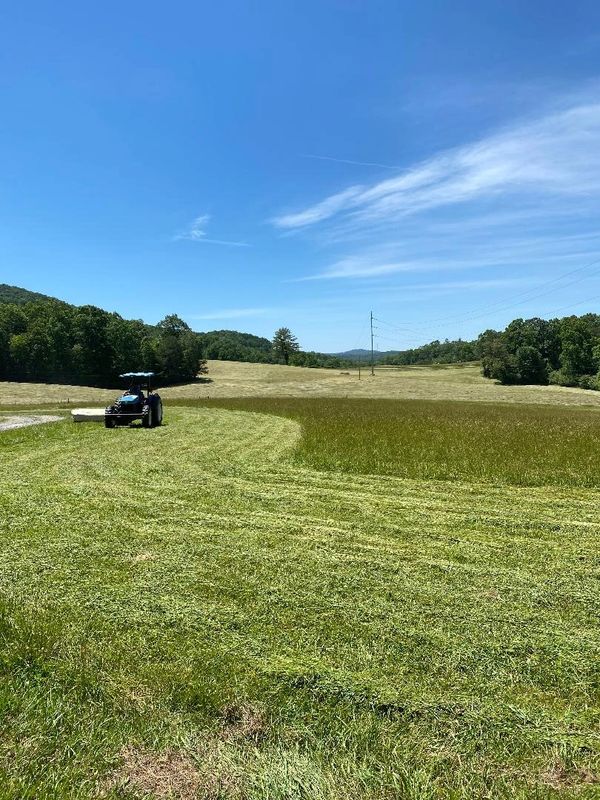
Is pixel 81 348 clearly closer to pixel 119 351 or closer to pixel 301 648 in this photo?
pixel 119 351

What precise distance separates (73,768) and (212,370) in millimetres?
81548

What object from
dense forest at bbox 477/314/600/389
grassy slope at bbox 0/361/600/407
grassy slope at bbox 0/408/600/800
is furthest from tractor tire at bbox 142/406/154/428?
dense forest at bbox 477/314/600/389

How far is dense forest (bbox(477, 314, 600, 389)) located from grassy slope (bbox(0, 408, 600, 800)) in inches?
3187

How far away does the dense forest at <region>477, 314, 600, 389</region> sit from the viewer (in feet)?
282

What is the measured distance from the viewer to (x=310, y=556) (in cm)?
622

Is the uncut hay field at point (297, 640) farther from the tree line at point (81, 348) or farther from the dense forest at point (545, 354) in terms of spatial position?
the dense forest at point (545, 354)

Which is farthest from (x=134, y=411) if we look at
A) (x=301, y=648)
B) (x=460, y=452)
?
(x=301, y=648)

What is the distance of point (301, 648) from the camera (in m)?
4.15

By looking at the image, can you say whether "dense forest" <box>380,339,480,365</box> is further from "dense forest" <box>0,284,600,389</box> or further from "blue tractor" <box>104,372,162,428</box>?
"blue tractor" <box>104,372,162,428</box>

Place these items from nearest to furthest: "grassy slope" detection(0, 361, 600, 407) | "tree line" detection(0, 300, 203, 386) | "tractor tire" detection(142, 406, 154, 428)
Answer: "tractor tire" detection(142, 406, 154, 428) < "grassy slope" detection(0, 361, 600, 407) < "tree line" detection(0, 300, 203, 386)

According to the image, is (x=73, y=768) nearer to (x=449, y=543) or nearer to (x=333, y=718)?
(x=333, y=718)

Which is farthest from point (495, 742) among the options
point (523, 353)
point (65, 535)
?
point (523, 353)

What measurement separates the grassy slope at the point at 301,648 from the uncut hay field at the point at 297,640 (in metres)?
0.02

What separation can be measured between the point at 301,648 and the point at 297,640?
0.13 m
